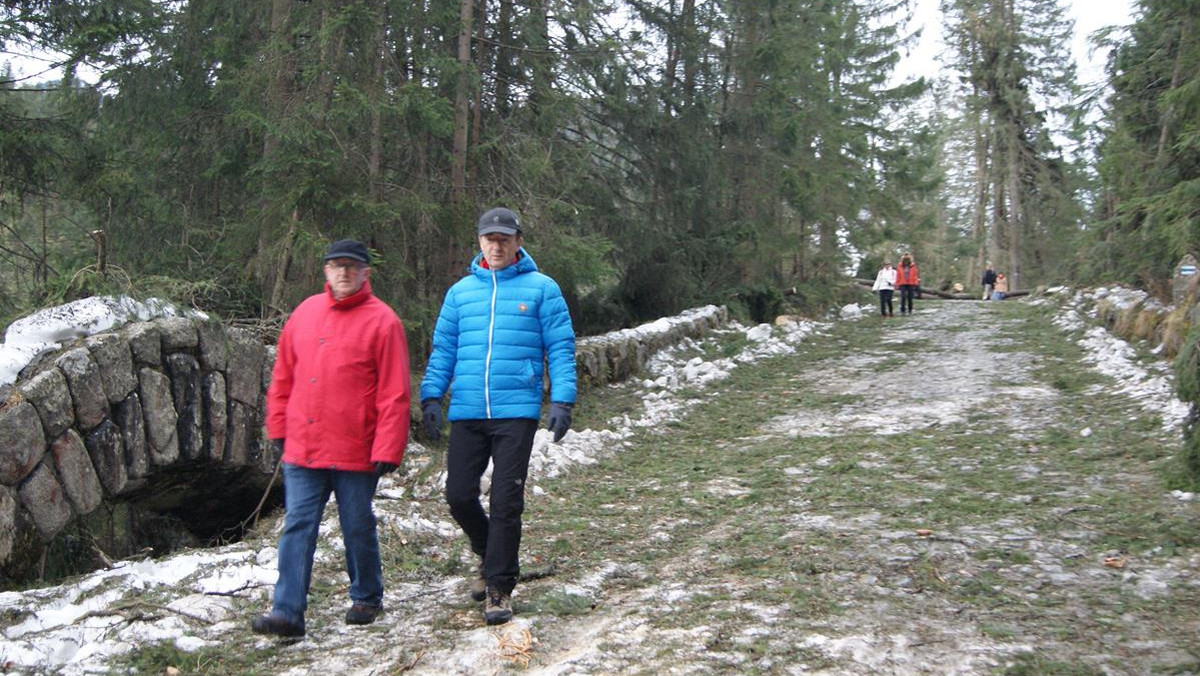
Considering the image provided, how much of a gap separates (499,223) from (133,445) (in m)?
2.42

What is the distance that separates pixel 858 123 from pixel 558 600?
852 inches

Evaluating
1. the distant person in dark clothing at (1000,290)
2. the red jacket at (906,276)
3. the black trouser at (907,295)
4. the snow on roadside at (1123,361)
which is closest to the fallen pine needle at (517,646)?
the snow on roadside at (1123,361)

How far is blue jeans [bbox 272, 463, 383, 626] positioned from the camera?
4.22 m

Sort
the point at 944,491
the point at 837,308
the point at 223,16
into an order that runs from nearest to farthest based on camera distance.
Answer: the point at 944,491
the point at 223,16
the point at 837,308

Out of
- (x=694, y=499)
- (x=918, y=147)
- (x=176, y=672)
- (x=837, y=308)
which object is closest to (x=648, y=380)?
(x=694, y=499)

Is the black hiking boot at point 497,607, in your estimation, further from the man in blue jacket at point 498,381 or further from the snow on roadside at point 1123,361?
the snow on roadside at point 1123,361

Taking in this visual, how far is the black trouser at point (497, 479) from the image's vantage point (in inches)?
176

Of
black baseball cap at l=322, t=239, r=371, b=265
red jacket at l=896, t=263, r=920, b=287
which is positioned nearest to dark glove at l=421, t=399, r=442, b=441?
black baseball cap at l=322, t=239, r=371, b=265

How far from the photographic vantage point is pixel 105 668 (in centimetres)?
386

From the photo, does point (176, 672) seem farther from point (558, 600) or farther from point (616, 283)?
point (616, 283)

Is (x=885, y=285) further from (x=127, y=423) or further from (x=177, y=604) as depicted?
(x=177, y=604)

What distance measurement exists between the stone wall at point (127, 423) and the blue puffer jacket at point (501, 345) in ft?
5.90

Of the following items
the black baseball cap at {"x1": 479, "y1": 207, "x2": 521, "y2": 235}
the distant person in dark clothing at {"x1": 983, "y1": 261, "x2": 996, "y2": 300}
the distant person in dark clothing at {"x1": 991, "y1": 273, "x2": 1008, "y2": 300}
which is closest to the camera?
the black baseball cap at {"x1": 479, "y1": 207, "x2": 521, "y2": 235}

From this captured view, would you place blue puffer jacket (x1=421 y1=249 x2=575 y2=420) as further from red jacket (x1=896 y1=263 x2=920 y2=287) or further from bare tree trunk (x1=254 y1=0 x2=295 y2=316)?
red jacket (x1=896 y1=263 x2=920 y2=287)
